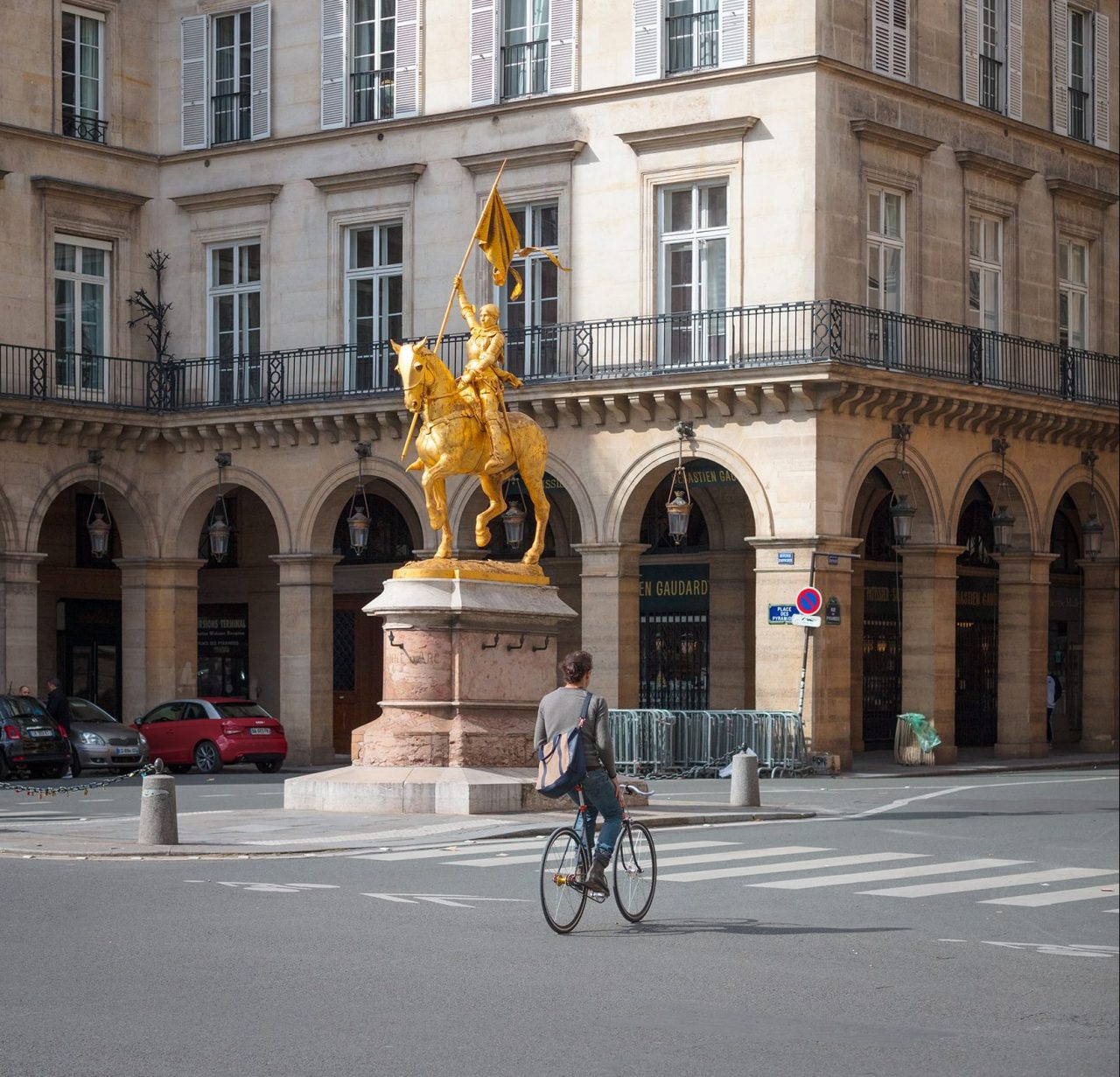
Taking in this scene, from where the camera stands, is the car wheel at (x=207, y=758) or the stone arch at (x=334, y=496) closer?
the car wheel at (x=207, y=758)

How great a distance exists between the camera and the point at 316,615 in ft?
129

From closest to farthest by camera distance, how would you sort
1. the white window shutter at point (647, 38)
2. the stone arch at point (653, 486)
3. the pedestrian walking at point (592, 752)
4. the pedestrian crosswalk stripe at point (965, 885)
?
the pedestrian walking at point (592, 752), the pedestrian crosswalk stripe at point (965, 885), the stone arch at point (653, 486), the white window shutter at point (647, 38)

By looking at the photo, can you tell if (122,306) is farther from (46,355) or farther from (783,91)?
(783,91)

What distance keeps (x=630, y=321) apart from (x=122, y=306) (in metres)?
10.5

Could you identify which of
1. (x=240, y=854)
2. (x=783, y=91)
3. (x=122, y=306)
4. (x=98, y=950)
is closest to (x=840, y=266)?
(x=783, y=91)

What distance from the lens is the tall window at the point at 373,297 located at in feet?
127

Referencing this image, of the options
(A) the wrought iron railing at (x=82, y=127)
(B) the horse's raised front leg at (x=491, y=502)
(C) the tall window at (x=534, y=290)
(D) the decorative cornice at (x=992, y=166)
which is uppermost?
(A) the wrought iron railing at (x=82, y=127)

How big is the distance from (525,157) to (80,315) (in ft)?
29.5

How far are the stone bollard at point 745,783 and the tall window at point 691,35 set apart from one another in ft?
48.7

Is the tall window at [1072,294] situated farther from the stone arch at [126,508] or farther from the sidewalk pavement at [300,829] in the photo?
the stone arch at [126,508]

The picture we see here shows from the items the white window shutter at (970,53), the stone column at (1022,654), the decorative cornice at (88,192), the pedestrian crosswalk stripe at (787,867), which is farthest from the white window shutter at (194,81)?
the pedestrian crosswalk stripe at (787,867)

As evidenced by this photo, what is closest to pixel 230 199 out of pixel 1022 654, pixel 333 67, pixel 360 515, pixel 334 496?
pixel 333 67

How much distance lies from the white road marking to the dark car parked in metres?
17.6

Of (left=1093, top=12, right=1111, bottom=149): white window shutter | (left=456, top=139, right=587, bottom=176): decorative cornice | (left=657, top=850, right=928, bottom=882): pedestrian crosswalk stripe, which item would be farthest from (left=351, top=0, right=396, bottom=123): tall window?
(left=657, top=850, right=928, bottom=882): pedestrian crosswalk stripe
